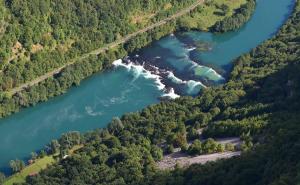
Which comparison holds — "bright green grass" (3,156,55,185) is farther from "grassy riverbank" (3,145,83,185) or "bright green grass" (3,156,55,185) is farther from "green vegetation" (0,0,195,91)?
"green vegetation" (0,0,195,91)

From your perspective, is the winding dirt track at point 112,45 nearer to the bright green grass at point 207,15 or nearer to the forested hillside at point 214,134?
the bright green grass at point 207,15

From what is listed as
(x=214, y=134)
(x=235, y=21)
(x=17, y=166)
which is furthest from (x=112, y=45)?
(x=17, y=166)

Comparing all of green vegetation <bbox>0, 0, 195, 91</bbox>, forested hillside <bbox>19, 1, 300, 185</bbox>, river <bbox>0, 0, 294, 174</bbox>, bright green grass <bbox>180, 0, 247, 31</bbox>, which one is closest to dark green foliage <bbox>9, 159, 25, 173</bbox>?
river <bbox>0, 0, 294, 174</bbox>

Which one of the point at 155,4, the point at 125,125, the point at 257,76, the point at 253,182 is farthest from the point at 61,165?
the point at 155,4

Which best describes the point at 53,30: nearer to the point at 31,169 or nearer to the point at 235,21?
the point at 235,21

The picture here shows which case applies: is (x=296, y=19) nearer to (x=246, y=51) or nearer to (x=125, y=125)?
(x=246, y=51)

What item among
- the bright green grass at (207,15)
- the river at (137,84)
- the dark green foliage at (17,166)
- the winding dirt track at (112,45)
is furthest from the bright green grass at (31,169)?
the bright green grass at (207,15)
